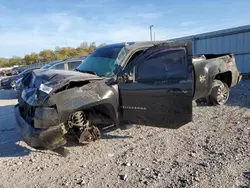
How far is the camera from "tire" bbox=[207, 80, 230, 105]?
6160 mm

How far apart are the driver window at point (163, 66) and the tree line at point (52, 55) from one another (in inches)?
2179

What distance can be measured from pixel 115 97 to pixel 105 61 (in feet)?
3.31

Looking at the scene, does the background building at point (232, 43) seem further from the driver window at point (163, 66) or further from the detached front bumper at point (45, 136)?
the detached front bumper at point (45, 136)

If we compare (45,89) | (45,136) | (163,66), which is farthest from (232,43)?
(45,136)

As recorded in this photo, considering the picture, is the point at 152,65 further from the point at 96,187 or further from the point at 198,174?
the point at 96,187

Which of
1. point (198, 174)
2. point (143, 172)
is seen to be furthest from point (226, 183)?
point (143, 172)

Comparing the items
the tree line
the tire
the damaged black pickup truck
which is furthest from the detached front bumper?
the tree line

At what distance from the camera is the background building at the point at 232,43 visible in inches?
508

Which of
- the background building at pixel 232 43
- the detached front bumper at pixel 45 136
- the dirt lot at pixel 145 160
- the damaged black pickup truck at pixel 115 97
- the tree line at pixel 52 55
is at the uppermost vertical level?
the tree line at pixel 52 55

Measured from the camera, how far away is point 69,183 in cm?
304

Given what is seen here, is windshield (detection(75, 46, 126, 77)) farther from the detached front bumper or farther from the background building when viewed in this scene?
the background building

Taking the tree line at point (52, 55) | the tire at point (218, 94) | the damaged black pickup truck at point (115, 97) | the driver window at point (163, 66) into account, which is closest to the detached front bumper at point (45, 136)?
the damaged black pickup truck at point (115, 97)

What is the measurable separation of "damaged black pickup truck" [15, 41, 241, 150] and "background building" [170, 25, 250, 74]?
1085cm

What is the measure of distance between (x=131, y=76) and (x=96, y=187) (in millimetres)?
1794
